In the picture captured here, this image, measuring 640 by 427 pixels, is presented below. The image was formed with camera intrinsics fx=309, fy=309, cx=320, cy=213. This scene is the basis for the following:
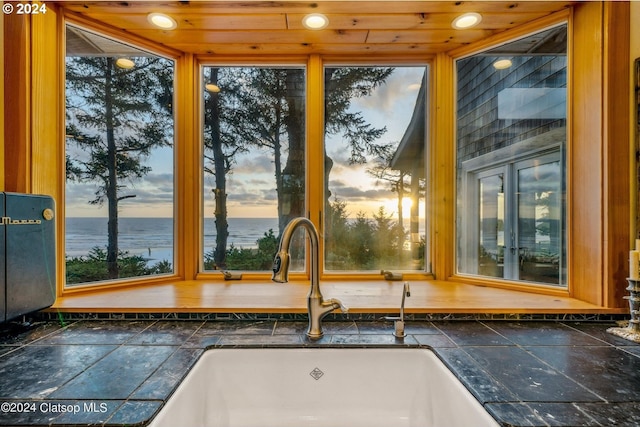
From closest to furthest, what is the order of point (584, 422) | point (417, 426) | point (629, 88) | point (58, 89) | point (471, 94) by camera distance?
point (584, 422), point (417, 426), point (629, 88), point (58, 89), point (471, 94)

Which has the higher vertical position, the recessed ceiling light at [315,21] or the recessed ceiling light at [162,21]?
the recessed ceiling light at [162,21]

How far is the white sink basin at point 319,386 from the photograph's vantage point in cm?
107

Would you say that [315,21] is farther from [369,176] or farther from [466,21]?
[369,176]

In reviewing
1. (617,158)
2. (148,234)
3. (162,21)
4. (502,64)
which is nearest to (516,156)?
(502,64)

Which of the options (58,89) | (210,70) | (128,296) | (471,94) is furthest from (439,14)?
(128,296)

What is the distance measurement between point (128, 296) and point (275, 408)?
1025 mm

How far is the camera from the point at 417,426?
1058mm

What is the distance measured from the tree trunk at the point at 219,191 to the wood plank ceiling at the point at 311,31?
35 centimetres

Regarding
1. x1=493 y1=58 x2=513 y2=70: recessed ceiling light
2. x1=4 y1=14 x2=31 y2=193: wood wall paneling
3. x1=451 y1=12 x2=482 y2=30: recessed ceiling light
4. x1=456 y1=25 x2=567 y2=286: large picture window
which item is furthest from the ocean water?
x1=493 y1=58 x2=513 y2=70: recessed ceiling light

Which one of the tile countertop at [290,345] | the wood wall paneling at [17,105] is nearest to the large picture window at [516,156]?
the tile countertop at [290,345]

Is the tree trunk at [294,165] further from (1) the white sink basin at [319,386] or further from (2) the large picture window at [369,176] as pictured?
(1) the white sink basin at [319,386]

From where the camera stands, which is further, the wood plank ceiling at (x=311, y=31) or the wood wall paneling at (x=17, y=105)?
the wood plank ceiling at (x=311, y=31)

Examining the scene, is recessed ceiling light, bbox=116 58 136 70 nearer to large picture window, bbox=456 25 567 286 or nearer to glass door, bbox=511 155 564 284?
large picture window, bbox=456 25 567 286

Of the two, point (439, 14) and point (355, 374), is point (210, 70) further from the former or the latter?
point (355, 374)
